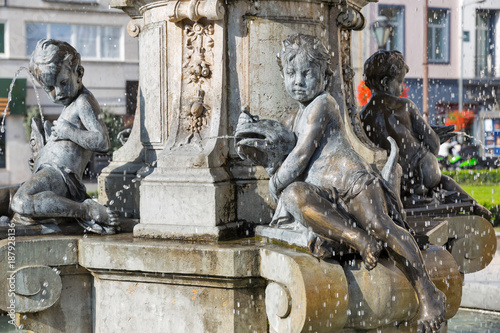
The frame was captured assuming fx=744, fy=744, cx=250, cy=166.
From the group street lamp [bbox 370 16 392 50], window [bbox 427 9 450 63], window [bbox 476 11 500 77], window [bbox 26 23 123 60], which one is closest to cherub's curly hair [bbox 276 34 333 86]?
street lamp [bbox 370 16 392 50]

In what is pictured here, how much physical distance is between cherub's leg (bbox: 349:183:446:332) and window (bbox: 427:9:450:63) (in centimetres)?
2740

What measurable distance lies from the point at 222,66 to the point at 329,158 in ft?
3.64

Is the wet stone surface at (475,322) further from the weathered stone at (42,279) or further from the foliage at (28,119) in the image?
the foliage at (28,119)

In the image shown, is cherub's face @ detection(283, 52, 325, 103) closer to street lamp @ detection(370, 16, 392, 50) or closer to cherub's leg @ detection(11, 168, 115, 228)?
cherub's leg @ detection(11, 168, 115, 228)

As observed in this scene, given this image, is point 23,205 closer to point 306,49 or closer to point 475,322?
point 306,49

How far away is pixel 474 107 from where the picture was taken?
30719mm

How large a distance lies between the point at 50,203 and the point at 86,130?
1.82 ft

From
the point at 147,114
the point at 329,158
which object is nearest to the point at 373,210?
the point at 329,158

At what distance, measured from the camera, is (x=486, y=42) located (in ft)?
105

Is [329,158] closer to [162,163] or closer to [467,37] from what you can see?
[162,163]

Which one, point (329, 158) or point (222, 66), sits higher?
point (222, 66)

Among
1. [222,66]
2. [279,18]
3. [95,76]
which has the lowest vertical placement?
[222,66]

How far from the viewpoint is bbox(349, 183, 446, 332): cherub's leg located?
3857 millimetres

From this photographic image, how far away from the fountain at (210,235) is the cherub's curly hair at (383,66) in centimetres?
55
